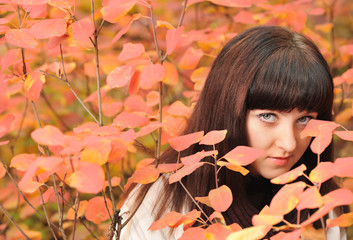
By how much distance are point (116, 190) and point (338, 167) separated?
5.44 feet

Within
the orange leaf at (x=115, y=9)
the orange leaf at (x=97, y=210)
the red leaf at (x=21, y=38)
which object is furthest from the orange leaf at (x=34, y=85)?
the orange leaf at (x=97, y=210)

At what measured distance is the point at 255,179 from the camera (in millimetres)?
1375

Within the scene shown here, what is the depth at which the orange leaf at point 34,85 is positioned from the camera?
0.98 meters

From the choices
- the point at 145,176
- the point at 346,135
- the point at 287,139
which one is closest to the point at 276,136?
the point at 287,139

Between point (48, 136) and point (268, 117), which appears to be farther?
point (268, 117)

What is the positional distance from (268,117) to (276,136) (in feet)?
0.18

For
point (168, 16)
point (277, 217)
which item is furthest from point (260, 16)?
point (277, 217)

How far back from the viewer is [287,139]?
1.08m

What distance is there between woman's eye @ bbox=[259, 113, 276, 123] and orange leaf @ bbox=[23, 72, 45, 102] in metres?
0.54

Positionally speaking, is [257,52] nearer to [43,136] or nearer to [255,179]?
[255,179]

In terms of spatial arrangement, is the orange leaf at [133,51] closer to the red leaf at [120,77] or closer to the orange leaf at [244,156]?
the red leaf at [120,77]

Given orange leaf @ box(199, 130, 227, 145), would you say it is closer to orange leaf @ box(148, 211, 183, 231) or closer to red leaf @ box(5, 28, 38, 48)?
orange leaf @ box(148, 211, 183, 231)

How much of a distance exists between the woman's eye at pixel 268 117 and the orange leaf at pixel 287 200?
392mm

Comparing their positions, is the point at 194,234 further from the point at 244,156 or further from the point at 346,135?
the point at 346,135
